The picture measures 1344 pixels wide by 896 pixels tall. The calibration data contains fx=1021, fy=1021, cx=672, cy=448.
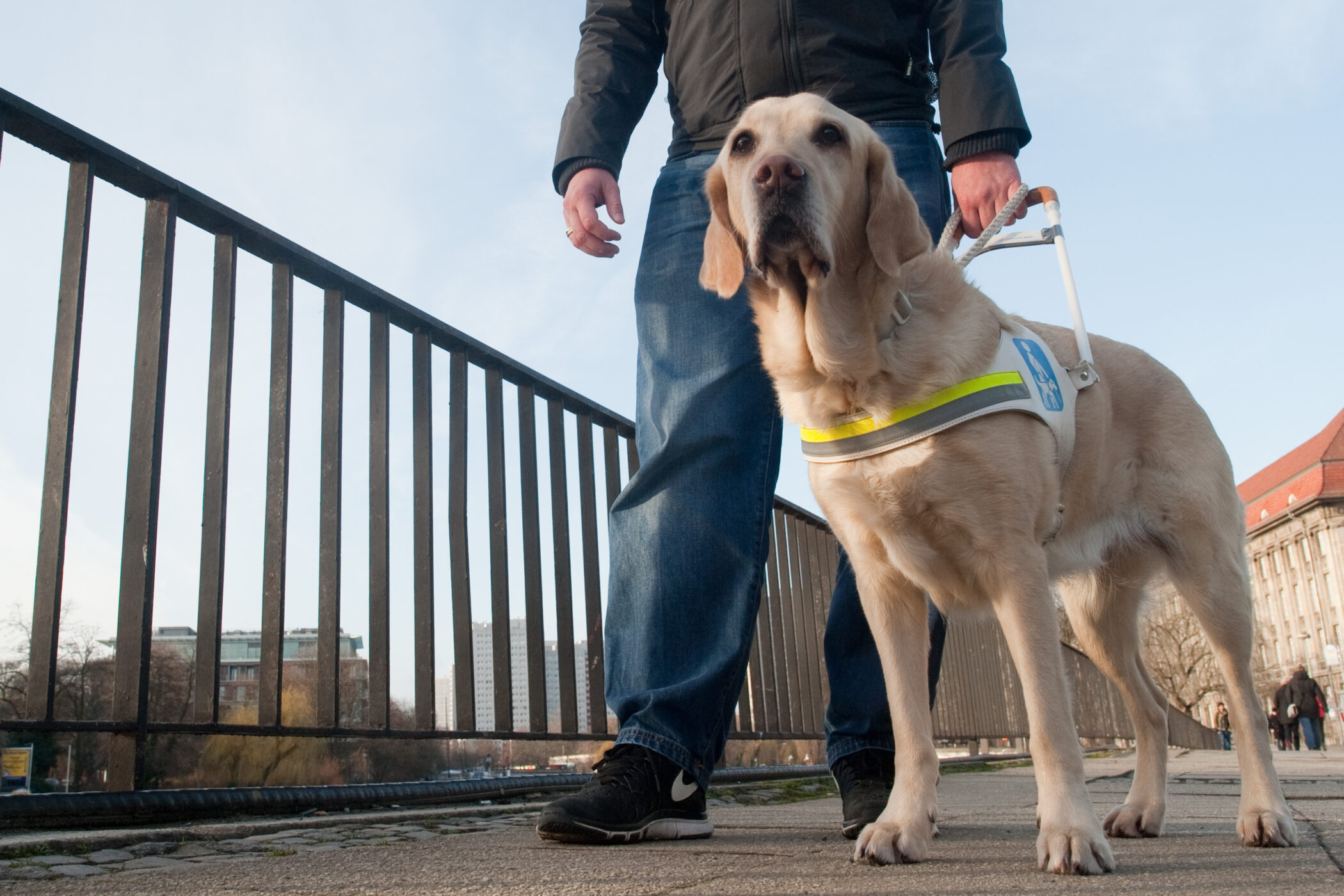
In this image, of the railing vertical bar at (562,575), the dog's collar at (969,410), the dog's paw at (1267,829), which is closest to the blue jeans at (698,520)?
the dog's collar at (969,410)

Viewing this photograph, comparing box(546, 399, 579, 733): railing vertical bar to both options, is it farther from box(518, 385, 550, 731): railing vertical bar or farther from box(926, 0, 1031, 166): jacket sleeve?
box(926, 0, 1031, 166): jacket sleeve

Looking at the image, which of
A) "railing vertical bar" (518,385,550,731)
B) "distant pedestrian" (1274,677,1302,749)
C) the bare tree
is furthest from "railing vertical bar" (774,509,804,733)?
the bare tree

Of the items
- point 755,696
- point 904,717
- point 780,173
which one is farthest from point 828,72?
point 755,696

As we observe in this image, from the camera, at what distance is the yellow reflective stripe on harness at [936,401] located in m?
2.12

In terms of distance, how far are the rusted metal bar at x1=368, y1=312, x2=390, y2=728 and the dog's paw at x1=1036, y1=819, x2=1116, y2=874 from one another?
2044 millimetres

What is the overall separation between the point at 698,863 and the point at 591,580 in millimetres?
2745

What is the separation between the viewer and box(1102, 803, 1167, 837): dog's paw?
2.38 m

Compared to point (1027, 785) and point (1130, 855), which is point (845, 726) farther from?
point (1027, 785)

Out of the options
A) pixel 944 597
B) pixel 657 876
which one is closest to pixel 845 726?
pixel 944 597

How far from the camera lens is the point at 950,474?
2086 millimetres

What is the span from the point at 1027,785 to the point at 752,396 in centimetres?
288

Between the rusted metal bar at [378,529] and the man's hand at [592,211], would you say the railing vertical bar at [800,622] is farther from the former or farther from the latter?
the man's hand at [592,211]

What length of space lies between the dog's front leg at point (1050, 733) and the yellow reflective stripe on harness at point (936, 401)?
0.36 meters

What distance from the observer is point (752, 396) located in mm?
2691
